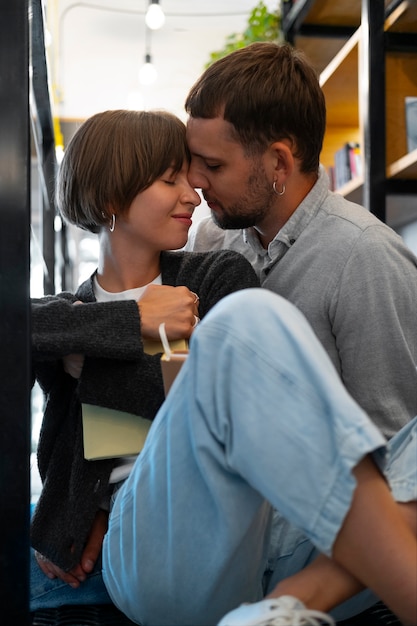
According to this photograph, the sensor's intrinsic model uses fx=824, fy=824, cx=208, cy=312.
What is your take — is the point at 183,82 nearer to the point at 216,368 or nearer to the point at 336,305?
the point at 336,305

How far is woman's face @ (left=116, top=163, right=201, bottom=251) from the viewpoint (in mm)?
1435

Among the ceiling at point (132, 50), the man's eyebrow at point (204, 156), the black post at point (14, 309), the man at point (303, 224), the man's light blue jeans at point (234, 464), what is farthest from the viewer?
the ceiling at point (132, 50)

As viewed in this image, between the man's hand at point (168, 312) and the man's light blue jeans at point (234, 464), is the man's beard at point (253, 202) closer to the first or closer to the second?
the man's hand at point (168, 312)

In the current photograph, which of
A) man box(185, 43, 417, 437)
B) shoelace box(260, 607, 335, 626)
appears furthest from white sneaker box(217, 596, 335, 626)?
man box(185, 43, 417, 437)

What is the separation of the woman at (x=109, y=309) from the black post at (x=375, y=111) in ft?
4.10

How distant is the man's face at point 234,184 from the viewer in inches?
64.1

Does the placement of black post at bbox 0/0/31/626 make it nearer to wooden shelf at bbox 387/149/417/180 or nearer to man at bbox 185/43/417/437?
man at bbox 185/43/417/437

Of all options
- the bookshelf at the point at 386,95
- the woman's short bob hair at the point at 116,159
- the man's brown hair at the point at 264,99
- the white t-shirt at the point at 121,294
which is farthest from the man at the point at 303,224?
the bookshelf at the point at 386,95

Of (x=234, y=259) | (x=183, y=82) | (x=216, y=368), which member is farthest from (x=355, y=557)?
(x=183, y=82)

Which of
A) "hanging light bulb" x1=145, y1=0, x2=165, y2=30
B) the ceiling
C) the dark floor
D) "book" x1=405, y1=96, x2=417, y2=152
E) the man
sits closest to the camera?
the dark floor

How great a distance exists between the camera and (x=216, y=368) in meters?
0.84

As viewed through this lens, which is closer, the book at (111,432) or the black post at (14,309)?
the black post at (14,309)

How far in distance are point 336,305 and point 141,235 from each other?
36 cm

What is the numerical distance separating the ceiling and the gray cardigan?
498 centimetres
